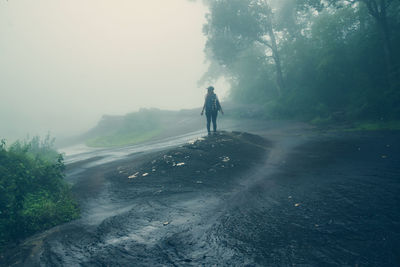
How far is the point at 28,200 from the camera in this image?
5.61 meters

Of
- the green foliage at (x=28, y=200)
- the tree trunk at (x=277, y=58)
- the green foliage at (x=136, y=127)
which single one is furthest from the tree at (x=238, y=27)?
the green foliage at (x=28, y=200)

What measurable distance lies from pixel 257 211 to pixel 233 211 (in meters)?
0.46

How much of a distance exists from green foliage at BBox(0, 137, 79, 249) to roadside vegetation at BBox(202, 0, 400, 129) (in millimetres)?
13511

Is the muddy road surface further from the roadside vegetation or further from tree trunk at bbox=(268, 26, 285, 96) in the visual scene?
tree trunk at bbox=(268, 26, 285, 96)

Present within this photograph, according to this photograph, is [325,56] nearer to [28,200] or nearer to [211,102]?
[211,102]

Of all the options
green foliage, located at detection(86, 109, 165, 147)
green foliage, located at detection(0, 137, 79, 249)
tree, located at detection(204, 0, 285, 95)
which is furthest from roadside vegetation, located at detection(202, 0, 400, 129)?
green foliage, located at detection(86, 109, 165, 147)

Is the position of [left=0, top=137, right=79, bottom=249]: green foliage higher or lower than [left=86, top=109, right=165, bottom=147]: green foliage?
lower

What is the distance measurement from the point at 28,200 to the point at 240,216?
5017mm

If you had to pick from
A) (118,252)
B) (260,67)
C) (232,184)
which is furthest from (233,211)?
(260,67)

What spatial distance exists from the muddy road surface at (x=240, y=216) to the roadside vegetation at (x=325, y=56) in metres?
7.85

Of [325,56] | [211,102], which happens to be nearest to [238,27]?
[325,56]

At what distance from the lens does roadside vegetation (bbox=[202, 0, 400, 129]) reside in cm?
1531

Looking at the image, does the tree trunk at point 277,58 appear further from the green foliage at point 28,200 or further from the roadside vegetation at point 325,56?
the green foliage at point 28,200

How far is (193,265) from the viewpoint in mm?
3100
